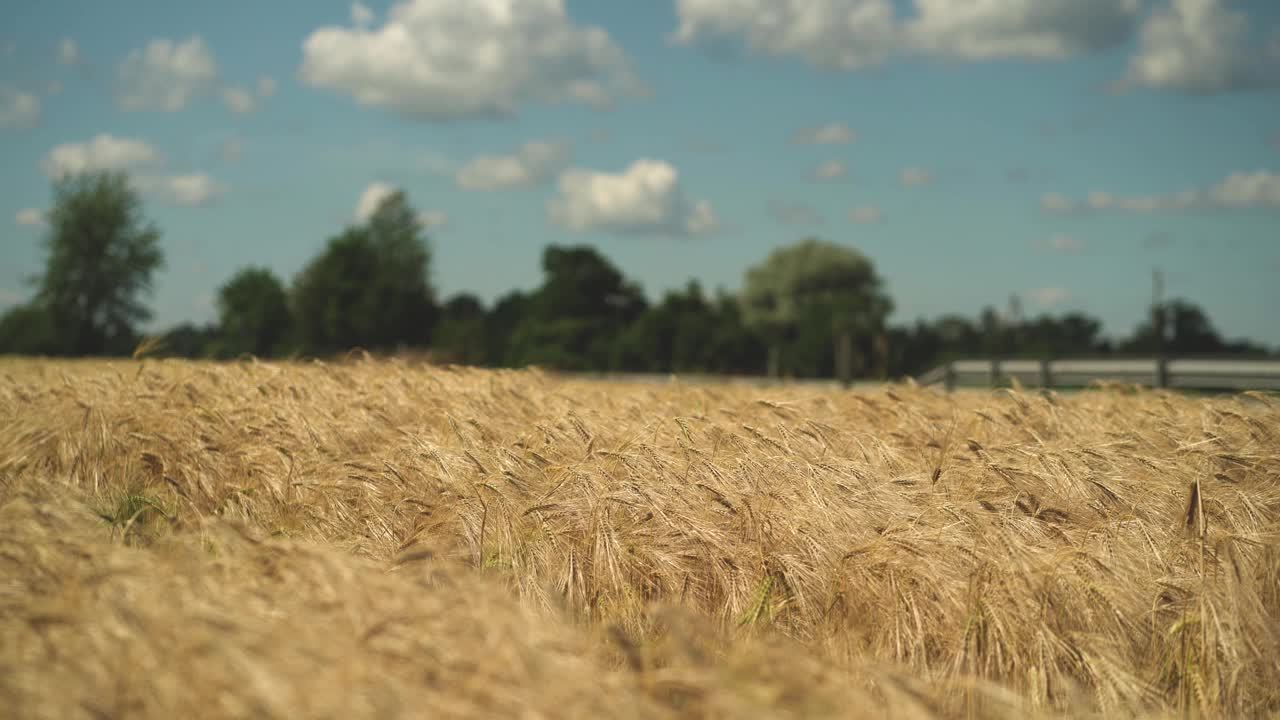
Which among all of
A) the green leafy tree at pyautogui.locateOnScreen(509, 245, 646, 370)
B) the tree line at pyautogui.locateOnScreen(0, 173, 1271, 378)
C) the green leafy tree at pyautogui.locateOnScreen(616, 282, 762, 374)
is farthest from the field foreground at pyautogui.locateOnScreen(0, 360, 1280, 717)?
the green leafy tree at pyautogui.locateOnScreen(509, 245, 646, 370)

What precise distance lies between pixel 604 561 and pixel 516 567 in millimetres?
401

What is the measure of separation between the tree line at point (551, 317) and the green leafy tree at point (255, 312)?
14 centimetres

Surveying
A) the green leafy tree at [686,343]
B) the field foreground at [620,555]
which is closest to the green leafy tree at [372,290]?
the green leafy tree at [686,343]

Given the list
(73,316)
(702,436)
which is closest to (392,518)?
(702,436)

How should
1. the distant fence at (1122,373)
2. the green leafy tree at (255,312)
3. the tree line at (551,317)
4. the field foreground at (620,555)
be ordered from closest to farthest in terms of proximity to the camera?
the field foreground at (620,555)
the distant fence at (1122,373)
the tree line at (551,317)
the green leafy tree at (255,312)

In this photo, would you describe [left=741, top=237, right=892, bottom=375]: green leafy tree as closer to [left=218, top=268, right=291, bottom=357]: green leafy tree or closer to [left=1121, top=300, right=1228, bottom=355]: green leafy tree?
[left=1121, top=300, right=1228, bottom=355]: green leafy tree

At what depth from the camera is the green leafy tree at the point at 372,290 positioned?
228ft

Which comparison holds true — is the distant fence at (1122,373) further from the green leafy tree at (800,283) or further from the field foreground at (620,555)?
the green leafy tree at (800,283)

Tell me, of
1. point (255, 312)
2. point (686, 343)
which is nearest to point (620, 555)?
point (686, 343)

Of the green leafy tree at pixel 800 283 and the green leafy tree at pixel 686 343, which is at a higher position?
the green leafy tree at pixel 800 283

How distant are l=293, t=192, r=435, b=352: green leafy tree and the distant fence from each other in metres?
49.8

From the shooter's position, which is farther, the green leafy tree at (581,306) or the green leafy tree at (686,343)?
the green leafy tree at (581,306)

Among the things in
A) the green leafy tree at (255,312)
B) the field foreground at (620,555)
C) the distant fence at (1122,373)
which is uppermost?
the green leafy tree at (255,312)

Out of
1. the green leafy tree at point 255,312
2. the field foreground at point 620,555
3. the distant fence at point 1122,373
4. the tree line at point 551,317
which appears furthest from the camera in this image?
the green leafy tree at point 255,312
